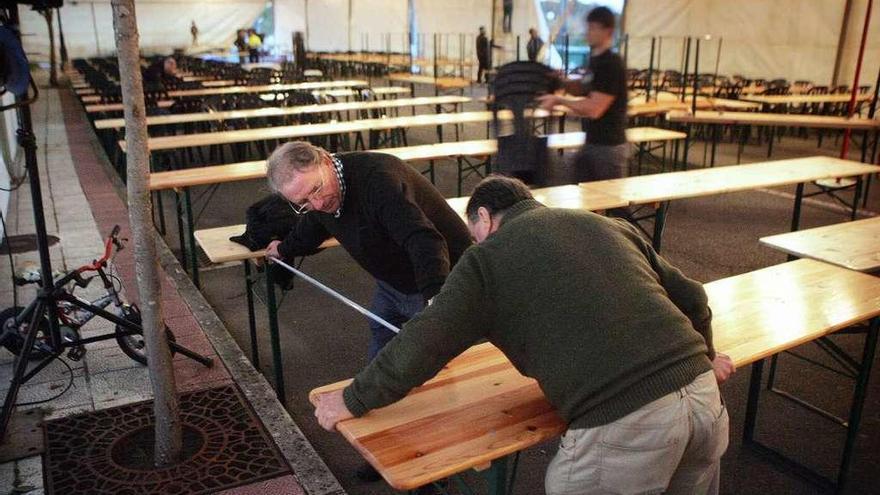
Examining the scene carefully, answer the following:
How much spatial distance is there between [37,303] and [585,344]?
267cm

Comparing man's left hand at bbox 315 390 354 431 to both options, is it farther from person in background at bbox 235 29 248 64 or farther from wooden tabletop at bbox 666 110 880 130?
person in background at bbox 235 29 248 64

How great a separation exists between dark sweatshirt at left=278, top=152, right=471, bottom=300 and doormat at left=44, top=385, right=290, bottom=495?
3.43 feet

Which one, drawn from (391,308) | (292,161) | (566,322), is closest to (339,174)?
(292,161)

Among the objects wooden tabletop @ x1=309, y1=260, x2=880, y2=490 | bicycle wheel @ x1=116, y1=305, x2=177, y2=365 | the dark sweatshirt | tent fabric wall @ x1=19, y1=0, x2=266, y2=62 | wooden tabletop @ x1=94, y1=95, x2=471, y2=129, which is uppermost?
tent fabric wall @ x1=19, y1=0, x2=266, y2=62

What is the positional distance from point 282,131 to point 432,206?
5447 millimetres

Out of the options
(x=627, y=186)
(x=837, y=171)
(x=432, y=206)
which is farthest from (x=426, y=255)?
(x=837, y=171)

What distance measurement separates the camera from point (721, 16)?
14.2 metres

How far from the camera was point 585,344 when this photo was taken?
5.12 feet

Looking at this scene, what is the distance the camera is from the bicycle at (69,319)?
10.6ft

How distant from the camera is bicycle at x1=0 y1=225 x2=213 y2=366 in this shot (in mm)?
3244

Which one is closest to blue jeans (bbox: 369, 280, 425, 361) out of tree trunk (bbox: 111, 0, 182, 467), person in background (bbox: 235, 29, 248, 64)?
tree trunk (bbox: 111, 0, 182, 467)

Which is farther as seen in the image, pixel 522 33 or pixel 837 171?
pixel 522 33

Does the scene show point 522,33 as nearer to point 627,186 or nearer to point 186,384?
point 627,186

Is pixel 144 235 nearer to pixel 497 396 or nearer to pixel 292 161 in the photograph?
pixel 292 161
